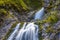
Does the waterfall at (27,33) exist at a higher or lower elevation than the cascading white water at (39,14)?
lower

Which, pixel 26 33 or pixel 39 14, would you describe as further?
pixel 39 14

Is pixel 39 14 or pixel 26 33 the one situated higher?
pixel 39 14

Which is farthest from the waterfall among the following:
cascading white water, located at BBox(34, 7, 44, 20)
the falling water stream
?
cascading white water, located at BBox(34, 7, 44, 20)

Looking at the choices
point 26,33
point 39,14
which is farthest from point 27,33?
point 39,14

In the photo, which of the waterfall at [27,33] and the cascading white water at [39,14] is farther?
the cascading white water at [39,14]

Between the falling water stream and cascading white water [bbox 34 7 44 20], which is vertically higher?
cascading white water [bbox 34 7 44 20]

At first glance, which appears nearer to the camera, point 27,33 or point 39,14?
point 27,33

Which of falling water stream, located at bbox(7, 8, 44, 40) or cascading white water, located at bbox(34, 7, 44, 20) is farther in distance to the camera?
cascading white water, located at bbox(34, 7, 44, 20)

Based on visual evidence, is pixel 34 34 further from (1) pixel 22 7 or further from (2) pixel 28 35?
(1) pixel 22 7

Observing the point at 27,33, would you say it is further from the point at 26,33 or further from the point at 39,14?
the point at 39,14

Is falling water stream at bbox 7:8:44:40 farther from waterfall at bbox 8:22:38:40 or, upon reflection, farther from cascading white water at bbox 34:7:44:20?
cascading white water at bbox 34:7:44:20

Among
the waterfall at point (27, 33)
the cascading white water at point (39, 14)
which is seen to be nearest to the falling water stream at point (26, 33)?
the waterfall at point (27, 33)

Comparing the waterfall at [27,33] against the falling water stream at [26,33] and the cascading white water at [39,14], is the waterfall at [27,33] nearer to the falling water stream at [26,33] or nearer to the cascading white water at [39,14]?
the falling water stream at [26,33]
